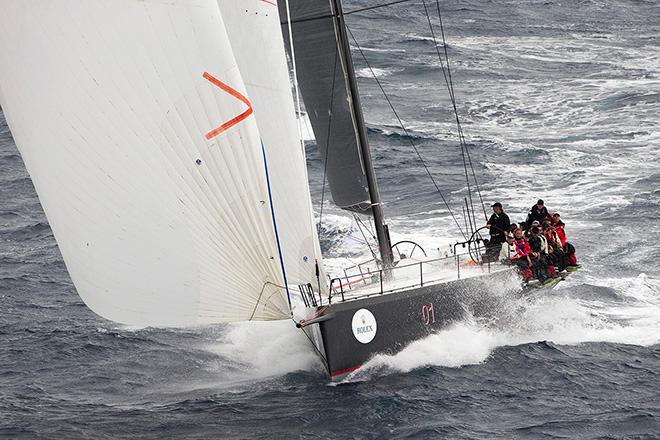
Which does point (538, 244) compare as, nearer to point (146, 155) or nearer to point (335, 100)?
point (335, 100)

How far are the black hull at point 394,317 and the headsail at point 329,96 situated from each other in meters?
2.17

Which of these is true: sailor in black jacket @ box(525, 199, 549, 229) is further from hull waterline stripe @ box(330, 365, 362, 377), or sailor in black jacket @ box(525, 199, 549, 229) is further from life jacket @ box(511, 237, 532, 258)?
hull waterline stripe @ box(330, 365, 362, 377)

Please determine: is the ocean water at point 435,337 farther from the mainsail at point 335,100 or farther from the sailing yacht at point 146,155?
the mainsail at point 335,100

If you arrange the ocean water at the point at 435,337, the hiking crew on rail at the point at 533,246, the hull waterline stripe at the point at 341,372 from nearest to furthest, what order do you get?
the ocean water at the point at 435,337, the hull waterline stripe at the point at 341,372, the hiking crew on rail at the point at 533,246

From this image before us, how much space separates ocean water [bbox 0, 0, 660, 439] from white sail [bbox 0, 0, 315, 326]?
7.37 feet

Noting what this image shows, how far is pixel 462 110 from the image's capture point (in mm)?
35312

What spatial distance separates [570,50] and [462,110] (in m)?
9.93

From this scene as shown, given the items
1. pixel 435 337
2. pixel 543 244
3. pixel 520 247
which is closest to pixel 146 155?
pixel 435 337

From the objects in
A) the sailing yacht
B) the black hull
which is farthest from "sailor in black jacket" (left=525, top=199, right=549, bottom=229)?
the sailing yacht

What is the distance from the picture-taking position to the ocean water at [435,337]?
15359 millimetres

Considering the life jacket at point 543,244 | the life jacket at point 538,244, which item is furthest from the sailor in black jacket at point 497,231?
the life jacket at point 543,244

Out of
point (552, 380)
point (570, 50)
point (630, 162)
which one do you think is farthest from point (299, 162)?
point (570, 50)

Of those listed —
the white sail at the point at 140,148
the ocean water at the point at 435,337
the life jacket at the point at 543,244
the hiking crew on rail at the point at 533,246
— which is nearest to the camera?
the white sail at the point at 140,148

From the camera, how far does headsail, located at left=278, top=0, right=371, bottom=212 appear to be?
710 inches
